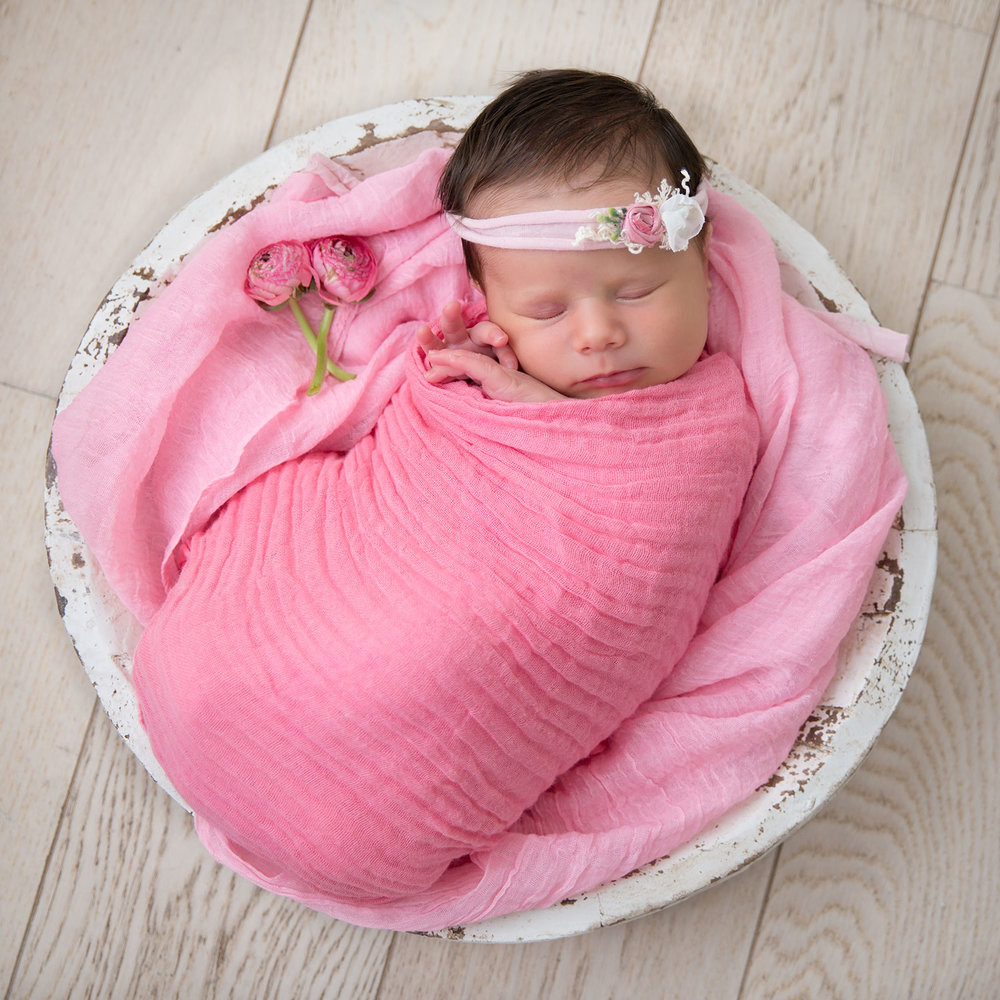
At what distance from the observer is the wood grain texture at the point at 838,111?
44.9 inches

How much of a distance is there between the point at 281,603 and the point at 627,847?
418 mm

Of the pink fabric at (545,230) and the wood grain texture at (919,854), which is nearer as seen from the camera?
the pink fabric at (545,230)

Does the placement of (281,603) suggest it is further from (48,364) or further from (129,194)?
(129,194)

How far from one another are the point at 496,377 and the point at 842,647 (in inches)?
18.7

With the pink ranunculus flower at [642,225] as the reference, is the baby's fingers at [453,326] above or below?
below

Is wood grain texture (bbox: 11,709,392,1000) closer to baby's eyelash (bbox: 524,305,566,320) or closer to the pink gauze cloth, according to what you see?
the pink gauze cloth

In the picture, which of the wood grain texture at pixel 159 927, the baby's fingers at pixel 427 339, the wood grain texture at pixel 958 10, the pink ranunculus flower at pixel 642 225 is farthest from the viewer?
the wood grain texture at pixel 958 10

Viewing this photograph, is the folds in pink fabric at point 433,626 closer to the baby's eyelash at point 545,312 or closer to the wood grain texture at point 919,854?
the baby's eyelash at point 545,312

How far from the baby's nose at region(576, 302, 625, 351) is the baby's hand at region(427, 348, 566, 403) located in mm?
65

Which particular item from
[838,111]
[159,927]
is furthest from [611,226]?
[159,927]

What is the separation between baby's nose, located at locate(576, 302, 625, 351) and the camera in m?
0.81

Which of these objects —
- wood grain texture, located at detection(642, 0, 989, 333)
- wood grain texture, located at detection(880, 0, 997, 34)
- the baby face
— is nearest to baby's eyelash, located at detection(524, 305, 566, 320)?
the baby face

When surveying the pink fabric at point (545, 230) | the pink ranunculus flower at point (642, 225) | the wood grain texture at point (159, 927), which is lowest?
the wood grain texture at point (159, 927)

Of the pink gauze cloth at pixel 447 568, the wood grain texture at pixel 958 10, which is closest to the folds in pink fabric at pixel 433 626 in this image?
the pink gauze cloth at pixel 447 568
